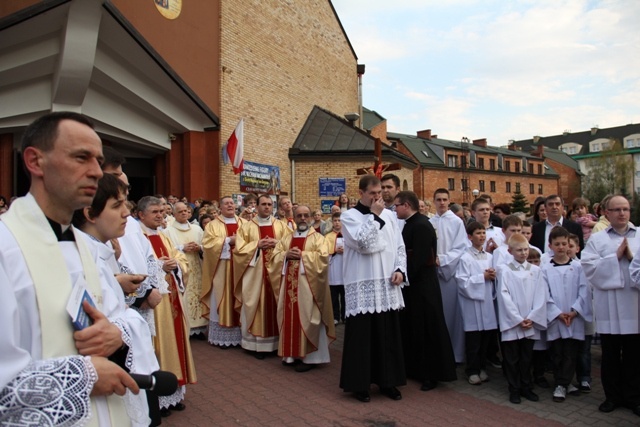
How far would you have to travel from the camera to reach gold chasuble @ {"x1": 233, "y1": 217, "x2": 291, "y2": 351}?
6.99 meters

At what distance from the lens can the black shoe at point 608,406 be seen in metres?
4.68

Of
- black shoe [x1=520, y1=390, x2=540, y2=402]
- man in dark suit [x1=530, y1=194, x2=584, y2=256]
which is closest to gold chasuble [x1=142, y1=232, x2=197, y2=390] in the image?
black shoe [x1=520, y1=390, x2=540, y2=402]

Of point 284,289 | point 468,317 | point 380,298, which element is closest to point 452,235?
point 468,317

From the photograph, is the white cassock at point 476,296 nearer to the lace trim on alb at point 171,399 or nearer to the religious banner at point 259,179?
the lace trim on alb at point 171,399

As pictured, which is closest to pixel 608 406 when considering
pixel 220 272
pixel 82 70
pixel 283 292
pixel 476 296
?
pixel 476 296

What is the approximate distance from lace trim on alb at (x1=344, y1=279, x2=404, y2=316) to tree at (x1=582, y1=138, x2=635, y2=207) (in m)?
56.3

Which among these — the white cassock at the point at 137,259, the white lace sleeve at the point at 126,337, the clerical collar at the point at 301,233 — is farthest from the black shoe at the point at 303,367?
the white lace sleeve at the point at 126,337

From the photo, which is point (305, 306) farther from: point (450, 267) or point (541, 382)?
point (541, 382)

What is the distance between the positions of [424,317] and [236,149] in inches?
372

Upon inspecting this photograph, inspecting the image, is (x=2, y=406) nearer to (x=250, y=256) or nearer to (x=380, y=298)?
(x=380, y=298)

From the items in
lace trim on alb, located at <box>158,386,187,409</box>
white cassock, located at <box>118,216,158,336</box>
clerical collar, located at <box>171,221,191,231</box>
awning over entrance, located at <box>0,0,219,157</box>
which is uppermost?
awning over entrance, located at <box>0,0,219,157</box>

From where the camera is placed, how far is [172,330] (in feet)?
15.7

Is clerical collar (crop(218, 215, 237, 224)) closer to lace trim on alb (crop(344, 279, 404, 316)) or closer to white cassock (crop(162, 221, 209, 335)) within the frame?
white cassock (crop(162, 221, 209, 335))

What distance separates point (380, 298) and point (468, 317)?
4.33 ft
